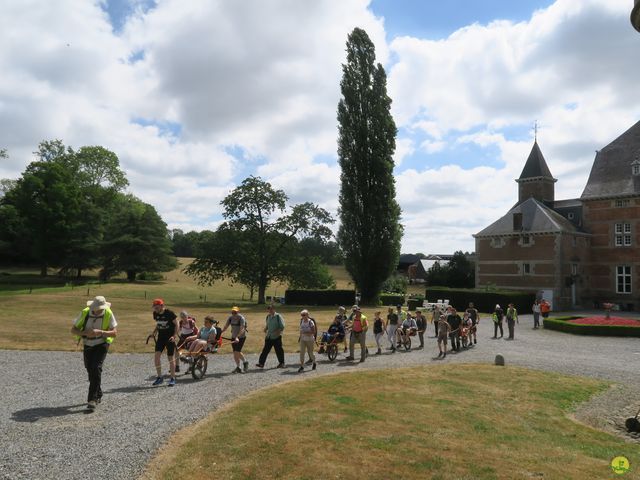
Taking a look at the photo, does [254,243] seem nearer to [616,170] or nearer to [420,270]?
[616,170]

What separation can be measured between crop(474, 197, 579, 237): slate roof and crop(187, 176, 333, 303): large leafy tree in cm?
1516

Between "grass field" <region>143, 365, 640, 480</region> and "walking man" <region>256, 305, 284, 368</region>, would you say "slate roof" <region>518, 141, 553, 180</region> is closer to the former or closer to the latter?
"grass field" <region>143, 365, 640, 480</region>

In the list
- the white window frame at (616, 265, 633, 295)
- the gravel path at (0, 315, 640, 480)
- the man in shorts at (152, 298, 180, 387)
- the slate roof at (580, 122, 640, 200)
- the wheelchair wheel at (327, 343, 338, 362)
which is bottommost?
the gravel path at (0, 315, 640, 480)

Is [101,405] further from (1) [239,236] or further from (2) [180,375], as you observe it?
(1) [239,236]

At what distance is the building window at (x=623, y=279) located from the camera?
4066 cm

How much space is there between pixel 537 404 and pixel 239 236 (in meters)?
35.6

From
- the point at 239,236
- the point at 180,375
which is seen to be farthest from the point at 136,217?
the point at 180,375

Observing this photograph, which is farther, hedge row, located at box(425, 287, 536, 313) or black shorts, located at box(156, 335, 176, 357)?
hedge row, located at box(425, 287, 536, 313)

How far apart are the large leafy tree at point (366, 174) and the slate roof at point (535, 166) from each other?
56.1ft

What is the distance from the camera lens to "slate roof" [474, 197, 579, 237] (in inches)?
1608

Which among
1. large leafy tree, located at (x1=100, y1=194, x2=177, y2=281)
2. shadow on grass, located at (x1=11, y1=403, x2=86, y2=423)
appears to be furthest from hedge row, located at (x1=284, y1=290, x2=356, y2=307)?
shadow on grass, located at (x1=11, y1=403, x2=86, y2=423)

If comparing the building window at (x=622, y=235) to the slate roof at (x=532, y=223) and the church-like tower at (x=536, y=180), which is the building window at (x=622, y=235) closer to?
the slate roof at (x=532, y=223)

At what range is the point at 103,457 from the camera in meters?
6.65

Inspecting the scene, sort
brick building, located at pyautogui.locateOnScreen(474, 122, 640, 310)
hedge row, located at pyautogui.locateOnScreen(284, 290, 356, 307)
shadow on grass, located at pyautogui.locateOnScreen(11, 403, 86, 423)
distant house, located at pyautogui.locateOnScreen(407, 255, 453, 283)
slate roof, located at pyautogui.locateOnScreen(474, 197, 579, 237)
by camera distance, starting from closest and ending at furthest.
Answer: shadow on grass, located at pyautogui.locateOnScreen(11, 403, 86, 423) → brick building, located at pyautogui.locateOnScreen(474, 122, 640, 310) → slate roof, located at pyautogui.locateOnScreen(474, 197, 579, 237) → hedge row, located at pyautogui.locateOnScreen(284, 290, 356, 307) → distant house, located at pyautogui.locateOnScreen(407, 255, 453, 283)
